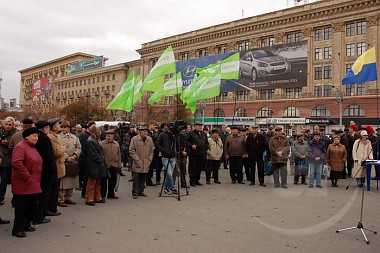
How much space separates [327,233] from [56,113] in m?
75.9

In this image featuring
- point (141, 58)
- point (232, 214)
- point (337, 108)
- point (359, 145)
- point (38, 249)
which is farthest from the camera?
point (141, 58)

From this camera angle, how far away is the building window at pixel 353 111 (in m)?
42.8

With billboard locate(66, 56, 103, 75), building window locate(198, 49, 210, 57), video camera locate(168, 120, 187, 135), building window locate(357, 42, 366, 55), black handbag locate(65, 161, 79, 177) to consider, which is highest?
billboard locate(66, 56, 103, 75)

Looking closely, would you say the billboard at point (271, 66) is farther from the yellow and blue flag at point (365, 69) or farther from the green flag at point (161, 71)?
the green flag at point (161, 71)

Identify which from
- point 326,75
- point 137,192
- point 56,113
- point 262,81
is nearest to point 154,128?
point 137,192

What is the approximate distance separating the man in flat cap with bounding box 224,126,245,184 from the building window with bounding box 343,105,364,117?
36.6m

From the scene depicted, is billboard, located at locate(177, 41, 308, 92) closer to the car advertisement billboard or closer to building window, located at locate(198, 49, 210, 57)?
the car advertisement billboard

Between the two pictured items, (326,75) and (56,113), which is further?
(56,113)

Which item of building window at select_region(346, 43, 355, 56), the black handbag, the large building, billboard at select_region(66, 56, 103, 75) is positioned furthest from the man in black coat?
billboard at select_region(66, 56, 103, 75)

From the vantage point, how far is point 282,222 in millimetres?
6523

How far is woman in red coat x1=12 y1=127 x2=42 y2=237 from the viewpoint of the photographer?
17.7ft

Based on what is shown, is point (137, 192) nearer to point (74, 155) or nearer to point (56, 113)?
point (74, 155)

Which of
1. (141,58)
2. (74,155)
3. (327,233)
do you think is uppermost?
(141,58)

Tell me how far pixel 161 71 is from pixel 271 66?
1347 inches
